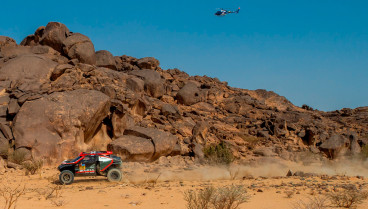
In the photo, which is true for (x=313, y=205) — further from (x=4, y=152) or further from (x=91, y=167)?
(x=4, y=152)

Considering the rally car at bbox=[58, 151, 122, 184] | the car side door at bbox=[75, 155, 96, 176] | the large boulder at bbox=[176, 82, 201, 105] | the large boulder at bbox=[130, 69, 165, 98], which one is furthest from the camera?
the large boulder at bbox=[176, 82, 201, 105]

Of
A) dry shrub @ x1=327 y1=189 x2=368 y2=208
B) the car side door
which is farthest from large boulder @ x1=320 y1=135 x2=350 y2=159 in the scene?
the car side door

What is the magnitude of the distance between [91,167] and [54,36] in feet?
66.5

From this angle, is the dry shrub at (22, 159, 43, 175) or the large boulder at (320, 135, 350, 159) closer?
the dry shrub at (22, 159, 43, 175)

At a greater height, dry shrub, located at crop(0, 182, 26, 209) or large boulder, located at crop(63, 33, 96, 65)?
large boulder, located at crop(63, 33, 96, 65)

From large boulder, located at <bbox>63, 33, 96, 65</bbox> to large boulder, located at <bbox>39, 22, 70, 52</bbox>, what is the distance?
1.88 feet

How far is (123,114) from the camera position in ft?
82.3

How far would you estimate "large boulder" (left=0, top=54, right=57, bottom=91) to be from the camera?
2533 cm

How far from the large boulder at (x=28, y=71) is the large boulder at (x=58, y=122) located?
3.78 meters

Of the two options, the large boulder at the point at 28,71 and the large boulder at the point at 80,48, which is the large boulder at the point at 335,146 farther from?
the large boulder at the point at 28,71

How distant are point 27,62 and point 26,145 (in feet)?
32.5

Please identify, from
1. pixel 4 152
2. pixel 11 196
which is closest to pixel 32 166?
pixel 4 152

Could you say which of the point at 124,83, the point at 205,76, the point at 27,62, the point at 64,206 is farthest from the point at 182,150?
the point at 205,76

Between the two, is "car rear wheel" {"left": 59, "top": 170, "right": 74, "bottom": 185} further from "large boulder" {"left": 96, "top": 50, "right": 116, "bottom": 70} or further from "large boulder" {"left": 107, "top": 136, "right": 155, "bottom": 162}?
"large boulder" {"left": 96, "top": 50, "right": 116, "bottom": 70}
